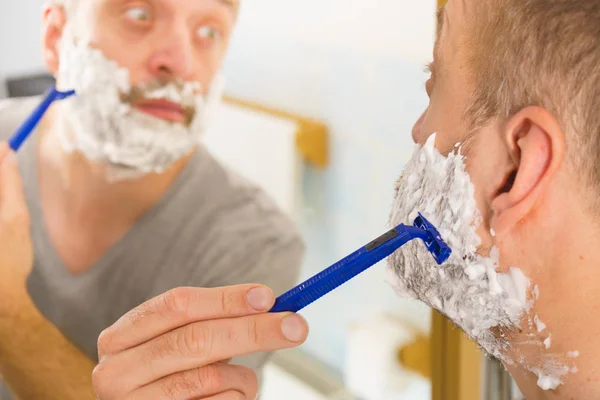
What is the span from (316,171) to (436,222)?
472 mm

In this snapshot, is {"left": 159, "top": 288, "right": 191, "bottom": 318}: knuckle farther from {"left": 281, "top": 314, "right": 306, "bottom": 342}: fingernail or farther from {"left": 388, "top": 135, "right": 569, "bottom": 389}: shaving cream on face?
{"left": 388, "top": 135, "right": 569, "bottom": 389}: shaving cream on face

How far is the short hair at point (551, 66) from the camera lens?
1.68ft

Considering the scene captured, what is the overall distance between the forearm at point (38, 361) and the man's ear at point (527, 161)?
717 mm

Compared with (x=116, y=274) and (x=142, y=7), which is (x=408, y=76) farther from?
(x=116, y=274)

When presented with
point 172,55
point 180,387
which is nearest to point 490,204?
point 180,387

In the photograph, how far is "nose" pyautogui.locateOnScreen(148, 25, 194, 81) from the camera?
37.9 inches

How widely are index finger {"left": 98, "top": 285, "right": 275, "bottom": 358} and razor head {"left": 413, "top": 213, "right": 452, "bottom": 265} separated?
0.16 m

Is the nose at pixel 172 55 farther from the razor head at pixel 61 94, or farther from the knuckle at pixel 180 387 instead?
the knuckle at pixel 180 387

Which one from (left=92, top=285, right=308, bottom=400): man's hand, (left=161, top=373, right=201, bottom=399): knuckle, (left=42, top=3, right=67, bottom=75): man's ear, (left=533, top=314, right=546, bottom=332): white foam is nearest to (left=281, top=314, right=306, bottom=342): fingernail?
(left=92, top=285, right=308, bottom=400): man's hand

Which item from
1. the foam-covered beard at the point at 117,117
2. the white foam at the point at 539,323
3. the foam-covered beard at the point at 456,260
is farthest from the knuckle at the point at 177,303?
the foam-covered beard at the point at 117,117

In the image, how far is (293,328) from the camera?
1.95 ft

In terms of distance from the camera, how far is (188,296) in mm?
617

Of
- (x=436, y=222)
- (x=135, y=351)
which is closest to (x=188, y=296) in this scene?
(x=135, y=351)

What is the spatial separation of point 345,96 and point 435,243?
0.46 meters
